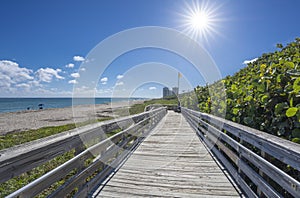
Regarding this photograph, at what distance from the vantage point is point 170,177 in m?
3.13

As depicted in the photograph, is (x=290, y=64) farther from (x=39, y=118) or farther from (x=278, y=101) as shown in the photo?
(x=39, y=118)

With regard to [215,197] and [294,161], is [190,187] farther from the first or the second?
[294,161]

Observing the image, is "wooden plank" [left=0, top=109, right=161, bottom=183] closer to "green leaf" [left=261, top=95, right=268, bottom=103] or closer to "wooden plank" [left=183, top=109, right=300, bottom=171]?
"wooden plank" [left=183, top=109, right=300, bottom=171]

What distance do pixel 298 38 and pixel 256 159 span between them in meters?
3.12

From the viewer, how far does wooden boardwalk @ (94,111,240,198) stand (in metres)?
2.63

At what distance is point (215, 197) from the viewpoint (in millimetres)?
2506

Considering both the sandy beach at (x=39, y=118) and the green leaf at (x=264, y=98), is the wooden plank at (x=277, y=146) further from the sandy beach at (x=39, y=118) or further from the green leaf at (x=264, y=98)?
the sandy beach at (x=39, y=118)

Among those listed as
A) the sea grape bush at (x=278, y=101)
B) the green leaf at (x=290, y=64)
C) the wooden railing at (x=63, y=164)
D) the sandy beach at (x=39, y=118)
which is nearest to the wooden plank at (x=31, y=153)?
the wooden railing at (x=63, y=164)

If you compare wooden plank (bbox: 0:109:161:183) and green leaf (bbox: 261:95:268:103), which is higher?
green leaf (bbox: 261:95:268:103)

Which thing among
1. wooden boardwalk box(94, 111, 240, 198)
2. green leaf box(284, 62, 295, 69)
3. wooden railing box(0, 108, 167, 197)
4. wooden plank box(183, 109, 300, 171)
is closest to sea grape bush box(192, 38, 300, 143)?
green leaf box(284, 62, 295, 69)

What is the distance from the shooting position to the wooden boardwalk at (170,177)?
2635 mm

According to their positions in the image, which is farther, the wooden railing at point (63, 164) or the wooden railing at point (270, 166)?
the wooden railing at point (270, 166)

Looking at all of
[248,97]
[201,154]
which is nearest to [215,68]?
[201,154]

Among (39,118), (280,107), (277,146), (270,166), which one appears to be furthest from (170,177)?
(39,118)
